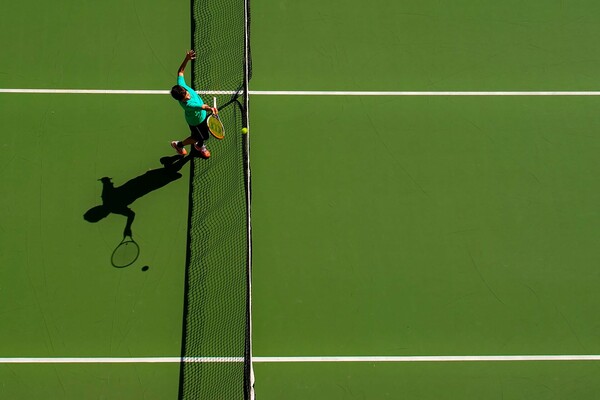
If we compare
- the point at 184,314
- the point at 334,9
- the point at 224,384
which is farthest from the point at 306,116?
the point at 224,384

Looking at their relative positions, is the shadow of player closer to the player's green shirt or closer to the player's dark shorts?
the player's dark shorts

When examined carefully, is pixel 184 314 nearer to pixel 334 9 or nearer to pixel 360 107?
pixel 360 107

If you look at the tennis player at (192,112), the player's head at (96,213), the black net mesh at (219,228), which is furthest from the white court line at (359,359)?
the tennis player at (192,112)

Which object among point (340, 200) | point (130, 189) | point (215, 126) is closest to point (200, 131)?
point (215, 126)

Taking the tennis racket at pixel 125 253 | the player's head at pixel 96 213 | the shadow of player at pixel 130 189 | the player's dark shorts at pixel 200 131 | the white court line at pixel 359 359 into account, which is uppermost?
the player's dark shorts at pixel 200 131

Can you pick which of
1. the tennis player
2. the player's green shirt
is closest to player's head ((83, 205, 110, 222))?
the tennis player

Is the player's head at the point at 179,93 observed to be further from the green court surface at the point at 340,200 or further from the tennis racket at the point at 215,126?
the green court surface at the point at 340,200
